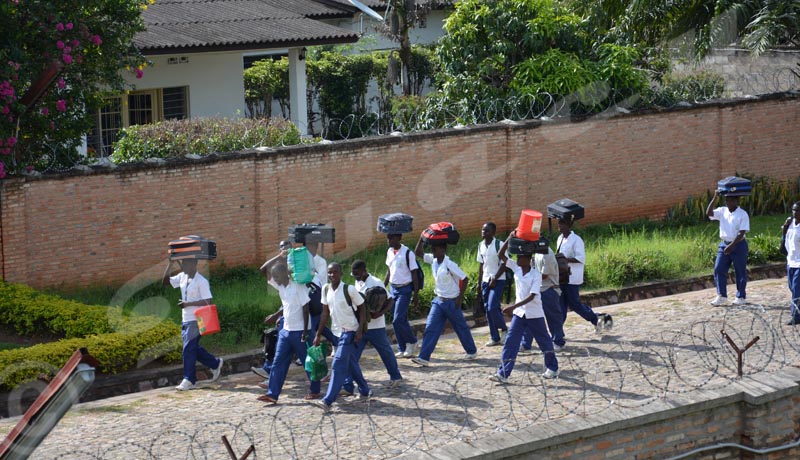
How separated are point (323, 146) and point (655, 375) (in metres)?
7.03

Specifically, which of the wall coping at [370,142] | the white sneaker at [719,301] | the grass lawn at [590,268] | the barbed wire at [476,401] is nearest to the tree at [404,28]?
the wall coping at [370,142]

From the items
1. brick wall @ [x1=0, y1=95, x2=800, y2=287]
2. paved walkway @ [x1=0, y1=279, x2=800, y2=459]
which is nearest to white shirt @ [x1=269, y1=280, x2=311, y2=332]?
paved walkway @ [x1=0, y1=279, x2=800, y2=459]

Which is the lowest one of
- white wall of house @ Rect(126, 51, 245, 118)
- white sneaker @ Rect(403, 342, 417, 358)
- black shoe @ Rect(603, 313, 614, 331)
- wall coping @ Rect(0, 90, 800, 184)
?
white sneaker @ Rect(403, 342, 417, 358)

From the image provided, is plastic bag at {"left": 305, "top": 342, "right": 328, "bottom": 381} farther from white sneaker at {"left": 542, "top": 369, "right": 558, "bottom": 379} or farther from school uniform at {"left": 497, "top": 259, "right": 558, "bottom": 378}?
white sneaker at {"left": 542, "top": 369, "right": 558, "bottom": 379}

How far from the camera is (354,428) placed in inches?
450

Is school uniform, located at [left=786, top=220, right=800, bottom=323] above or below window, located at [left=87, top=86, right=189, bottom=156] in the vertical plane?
below

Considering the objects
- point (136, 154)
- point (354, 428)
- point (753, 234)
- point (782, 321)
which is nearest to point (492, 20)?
point (753, 234)

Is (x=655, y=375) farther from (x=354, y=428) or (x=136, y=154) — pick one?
(x=136, y=154)

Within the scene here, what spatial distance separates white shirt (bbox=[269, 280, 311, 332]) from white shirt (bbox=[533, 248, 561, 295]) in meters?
2.51

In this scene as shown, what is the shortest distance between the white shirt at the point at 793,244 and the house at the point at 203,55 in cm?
1098

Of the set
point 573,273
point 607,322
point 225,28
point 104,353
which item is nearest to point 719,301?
point 607,322

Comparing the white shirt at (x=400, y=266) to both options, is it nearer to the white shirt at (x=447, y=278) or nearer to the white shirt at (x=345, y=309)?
the white shirt at (x=447, y=278)

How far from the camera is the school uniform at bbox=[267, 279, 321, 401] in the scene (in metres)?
12.2

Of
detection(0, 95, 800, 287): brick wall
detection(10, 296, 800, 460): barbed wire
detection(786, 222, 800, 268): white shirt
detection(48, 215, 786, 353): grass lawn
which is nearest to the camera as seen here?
detection(10, 296, 800, 460): barbed wire
